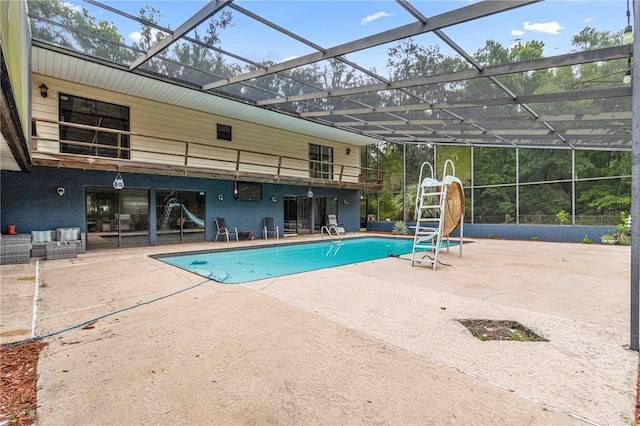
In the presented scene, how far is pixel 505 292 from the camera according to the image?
4.44m

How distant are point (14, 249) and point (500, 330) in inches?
348

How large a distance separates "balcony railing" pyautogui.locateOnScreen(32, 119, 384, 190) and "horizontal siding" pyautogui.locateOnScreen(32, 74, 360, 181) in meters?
0.03

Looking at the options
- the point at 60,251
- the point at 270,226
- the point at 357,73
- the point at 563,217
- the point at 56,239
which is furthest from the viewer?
the point at 270,226

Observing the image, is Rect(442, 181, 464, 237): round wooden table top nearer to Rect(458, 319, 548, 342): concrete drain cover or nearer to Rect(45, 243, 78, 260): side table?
Rect(458, 319, 548, 342): concrete drain cover

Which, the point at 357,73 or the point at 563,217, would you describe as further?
the point at 563,217

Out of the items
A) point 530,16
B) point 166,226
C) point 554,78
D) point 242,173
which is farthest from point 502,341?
point 166,226

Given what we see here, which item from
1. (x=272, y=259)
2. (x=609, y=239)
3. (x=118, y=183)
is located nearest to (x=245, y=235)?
(x=272, y=259)

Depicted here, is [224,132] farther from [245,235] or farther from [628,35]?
[628,35]

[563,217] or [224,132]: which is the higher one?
[224,132]

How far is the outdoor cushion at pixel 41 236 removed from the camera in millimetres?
7578

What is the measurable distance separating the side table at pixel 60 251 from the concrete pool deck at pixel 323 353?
2888 millimetres

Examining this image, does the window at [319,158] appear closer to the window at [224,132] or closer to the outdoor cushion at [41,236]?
the window at [224,132]

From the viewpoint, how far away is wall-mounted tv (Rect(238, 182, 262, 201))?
12.1 meters

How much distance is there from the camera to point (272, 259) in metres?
8.62
